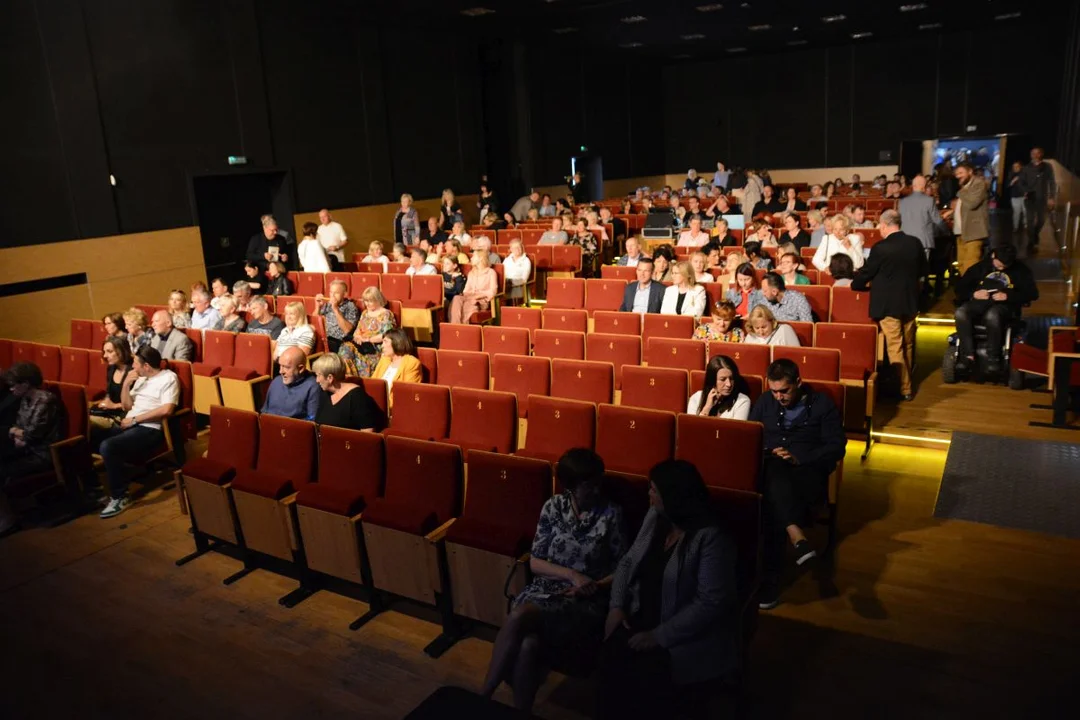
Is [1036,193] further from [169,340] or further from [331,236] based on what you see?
[169,340]

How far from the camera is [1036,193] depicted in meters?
10.8

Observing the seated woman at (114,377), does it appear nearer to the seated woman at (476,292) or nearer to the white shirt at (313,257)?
the seated woman at (476,292)

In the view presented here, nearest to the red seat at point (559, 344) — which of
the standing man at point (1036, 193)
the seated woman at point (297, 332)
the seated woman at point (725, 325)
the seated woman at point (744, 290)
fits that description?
the seated woman at point (725, 325)

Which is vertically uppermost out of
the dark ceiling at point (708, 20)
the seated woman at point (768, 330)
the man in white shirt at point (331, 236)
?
the dark ceiling at point (708, 20)

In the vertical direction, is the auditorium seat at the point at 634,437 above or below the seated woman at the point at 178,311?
below

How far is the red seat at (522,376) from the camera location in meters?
4.91

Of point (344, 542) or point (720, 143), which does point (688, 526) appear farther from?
point (720, 143)

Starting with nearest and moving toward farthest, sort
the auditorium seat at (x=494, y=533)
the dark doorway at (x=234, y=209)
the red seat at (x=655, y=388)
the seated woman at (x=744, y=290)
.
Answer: the auditorium seat at (x=494, y=533) < the red seat at (x=655, y=388) < the seated woman at (x=744, y=290) < the dark doorway at (x=234, y=209)

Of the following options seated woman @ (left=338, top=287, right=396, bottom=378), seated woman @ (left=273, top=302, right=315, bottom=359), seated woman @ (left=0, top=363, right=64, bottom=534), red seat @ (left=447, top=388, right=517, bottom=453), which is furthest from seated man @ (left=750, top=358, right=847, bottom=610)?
seated woman @ (left=0, top=363, right=64, bottom=534)

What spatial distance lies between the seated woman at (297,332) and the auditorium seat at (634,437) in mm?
2974

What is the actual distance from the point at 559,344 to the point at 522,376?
27.3 inches

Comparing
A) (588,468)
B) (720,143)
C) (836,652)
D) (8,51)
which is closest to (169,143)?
(8,51)

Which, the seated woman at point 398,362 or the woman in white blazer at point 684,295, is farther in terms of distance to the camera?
the woman in white blazer at point 684,295

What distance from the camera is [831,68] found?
19.0 m
